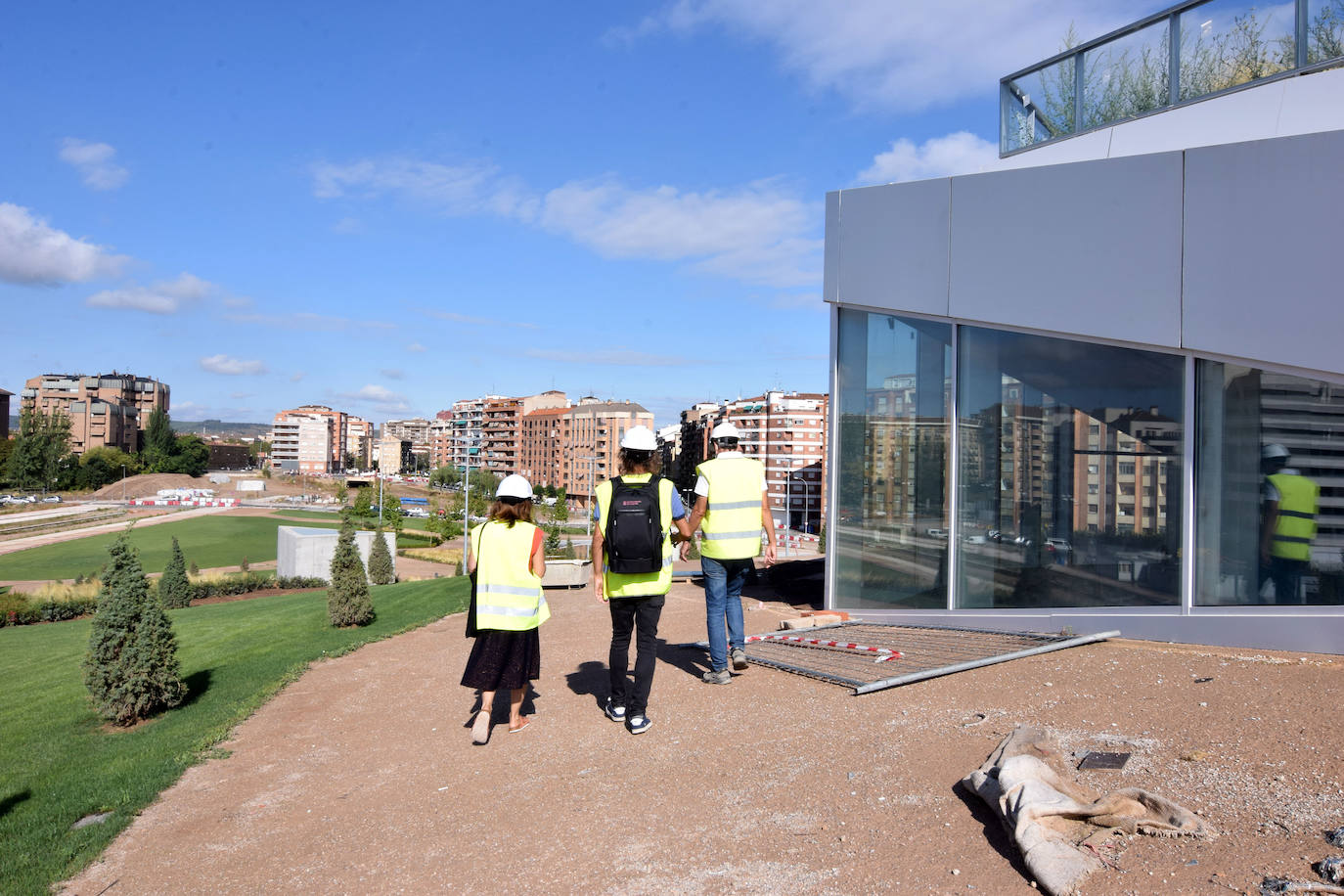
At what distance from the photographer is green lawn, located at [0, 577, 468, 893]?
4.28 metres

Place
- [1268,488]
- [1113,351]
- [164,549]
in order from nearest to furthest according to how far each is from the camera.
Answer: [1268,488]
[1113,351]
[164,549]

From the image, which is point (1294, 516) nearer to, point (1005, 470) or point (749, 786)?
point (1005, 470)

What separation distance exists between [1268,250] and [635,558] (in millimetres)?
5370

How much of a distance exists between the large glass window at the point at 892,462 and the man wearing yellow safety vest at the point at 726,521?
11.8 feet

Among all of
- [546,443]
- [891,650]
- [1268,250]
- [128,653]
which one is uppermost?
[546,443]

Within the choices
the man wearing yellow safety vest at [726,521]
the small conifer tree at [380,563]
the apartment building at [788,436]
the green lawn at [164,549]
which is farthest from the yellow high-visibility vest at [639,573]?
the apartment building at [788,436]

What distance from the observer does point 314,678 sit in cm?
787

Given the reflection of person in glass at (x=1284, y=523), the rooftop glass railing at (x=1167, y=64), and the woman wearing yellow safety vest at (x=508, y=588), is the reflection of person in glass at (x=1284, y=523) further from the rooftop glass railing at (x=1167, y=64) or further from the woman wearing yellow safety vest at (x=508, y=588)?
the woman wearing yellow safety vest at (x=508, y=588)

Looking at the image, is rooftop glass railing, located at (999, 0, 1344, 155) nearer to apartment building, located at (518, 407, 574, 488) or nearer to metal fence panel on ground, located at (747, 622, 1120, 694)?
metal fence panel on ground, located at (747, 622, 1120, 694)

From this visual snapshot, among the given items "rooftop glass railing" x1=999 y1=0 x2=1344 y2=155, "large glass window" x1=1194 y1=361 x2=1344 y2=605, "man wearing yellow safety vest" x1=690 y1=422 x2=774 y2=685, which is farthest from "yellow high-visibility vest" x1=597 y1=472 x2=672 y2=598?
"rooftop glass railing" x1=999 y1=0 x2=1344 y2=155

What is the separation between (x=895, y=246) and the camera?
964cm

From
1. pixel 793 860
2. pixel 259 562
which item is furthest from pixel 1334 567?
pixel 259 562

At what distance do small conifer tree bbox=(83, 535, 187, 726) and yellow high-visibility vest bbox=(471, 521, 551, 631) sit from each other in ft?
11.4

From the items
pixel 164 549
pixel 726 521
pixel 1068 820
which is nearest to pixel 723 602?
pixel 726 521
